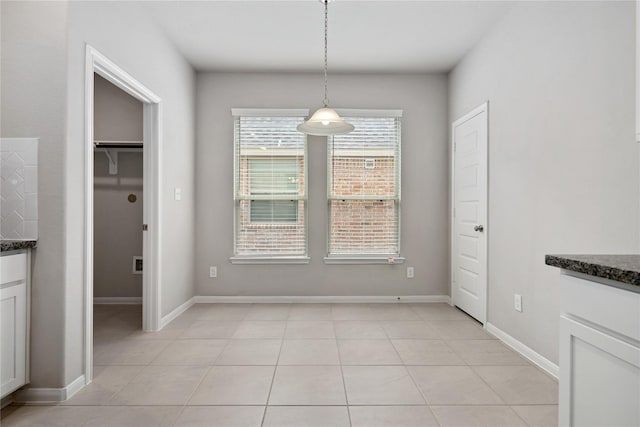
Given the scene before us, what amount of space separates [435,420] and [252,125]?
3717mm

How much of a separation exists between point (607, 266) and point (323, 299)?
12.2ft

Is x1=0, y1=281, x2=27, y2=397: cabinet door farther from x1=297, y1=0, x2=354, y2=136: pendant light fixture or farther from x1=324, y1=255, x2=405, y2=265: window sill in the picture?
x1=324, y1=255, x2=405, y2=265: window sill

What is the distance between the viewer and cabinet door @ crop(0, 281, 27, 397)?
195cm

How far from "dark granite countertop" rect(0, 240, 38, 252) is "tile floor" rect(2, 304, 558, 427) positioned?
917mm

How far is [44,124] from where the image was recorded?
216cm

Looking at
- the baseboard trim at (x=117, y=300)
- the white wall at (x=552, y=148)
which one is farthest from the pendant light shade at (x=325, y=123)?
the baseboard trim at (x=117, y=300)

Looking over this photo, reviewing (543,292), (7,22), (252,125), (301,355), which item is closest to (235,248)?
(252,125)

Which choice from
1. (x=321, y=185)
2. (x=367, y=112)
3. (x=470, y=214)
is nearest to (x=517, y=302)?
(x=470, y=214)

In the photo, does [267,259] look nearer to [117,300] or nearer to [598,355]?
[117,300]

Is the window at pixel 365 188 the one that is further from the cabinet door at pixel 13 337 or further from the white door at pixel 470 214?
the cabinet door at pixel 13 337

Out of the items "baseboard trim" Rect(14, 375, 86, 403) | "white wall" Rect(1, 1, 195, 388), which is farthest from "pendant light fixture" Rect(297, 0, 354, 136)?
"baseboard trim" Rect(14, 375, 86, 403)

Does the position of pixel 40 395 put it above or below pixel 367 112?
below

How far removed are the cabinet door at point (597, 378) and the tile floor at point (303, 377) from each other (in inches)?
31.7

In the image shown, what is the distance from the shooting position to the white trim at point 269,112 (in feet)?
14.9
